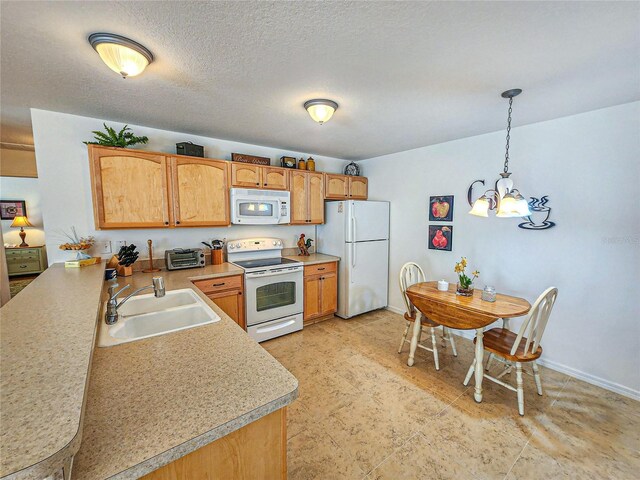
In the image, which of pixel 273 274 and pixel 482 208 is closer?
pixel 482 208

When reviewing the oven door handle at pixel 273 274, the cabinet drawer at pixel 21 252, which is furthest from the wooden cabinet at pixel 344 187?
the cabinet drawer at pixel 21 252

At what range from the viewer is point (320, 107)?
85.6 inches

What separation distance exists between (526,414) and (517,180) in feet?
7.12

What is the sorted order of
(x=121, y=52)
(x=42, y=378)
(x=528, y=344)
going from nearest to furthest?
(x=42, y=378) < (x=121, y=52) < (x=528, y=344)

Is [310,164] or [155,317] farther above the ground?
[310,164]

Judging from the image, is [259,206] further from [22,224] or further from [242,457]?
[22,224]

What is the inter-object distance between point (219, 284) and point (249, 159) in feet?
5.19

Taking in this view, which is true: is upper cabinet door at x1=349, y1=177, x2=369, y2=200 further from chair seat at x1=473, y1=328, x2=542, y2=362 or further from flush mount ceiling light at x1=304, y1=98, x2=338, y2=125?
chair seat at x1=473, y1=328, x2=542, y2=362

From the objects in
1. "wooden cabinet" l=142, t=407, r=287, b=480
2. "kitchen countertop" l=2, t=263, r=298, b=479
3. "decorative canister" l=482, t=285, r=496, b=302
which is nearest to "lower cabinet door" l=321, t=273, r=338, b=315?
"decorative canister" l=482, t=285, r=496, b=302

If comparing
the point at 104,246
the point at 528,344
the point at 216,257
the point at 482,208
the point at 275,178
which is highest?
the point at 275,178

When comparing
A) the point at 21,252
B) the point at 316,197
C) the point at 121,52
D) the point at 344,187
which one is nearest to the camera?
the point at 121,52

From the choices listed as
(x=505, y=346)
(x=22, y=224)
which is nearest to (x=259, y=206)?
(x=505, y=346)

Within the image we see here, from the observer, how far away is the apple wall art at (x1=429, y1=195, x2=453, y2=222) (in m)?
3.42

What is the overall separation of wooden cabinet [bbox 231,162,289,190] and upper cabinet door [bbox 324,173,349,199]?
667 mm
